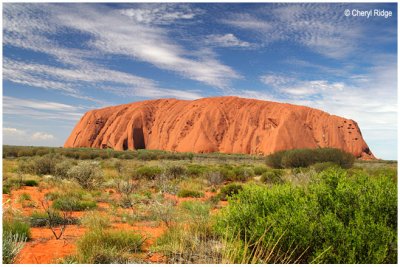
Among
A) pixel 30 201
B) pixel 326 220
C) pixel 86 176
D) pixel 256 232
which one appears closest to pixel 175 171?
pixel 86 176

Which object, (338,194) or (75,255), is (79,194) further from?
(338,194)

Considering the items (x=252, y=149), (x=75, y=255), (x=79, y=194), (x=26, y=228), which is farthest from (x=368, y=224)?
(x=252, y=149)

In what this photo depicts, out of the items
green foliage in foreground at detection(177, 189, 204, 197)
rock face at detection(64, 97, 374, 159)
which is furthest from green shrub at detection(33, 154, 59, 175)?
rock face at detection(64, 97, 374, 159)

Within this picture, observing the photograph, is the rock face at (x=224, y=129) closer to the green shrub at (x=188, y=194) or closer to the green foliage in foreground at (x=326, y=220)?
the green shrub at (x=188, y=194)

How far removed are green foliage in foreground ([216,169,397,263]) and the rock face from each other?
63.5m

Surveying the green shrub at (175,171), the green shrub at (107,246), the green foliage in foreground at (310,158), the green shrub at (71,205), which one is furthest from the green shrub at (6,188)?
the green foliage in foreground at (310,158)

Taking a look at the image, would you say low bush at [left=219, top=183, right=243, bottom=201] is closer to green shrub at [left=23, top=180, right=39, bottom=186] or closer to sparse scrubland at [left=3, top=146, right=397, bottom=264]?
sparse scrubland at [left=3, top=146, right=397, bottom=264]

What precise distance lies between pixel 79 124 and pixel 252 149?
51.8 metres

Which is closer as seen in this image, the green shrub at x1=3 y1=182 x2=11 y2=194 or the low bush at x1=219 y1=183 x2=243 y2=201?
the low bush at x1=219 y1=183 x2=243 y2=201

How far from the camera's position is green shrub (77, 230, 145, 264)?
527cm

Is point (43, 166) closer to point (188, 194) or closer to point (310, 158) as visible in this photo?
point (188, 194)

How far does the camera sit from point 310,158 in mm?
31172

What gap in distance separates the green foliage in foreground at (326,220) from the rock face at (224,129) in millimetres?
63509

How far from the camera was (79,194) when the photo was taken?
1195 cm
